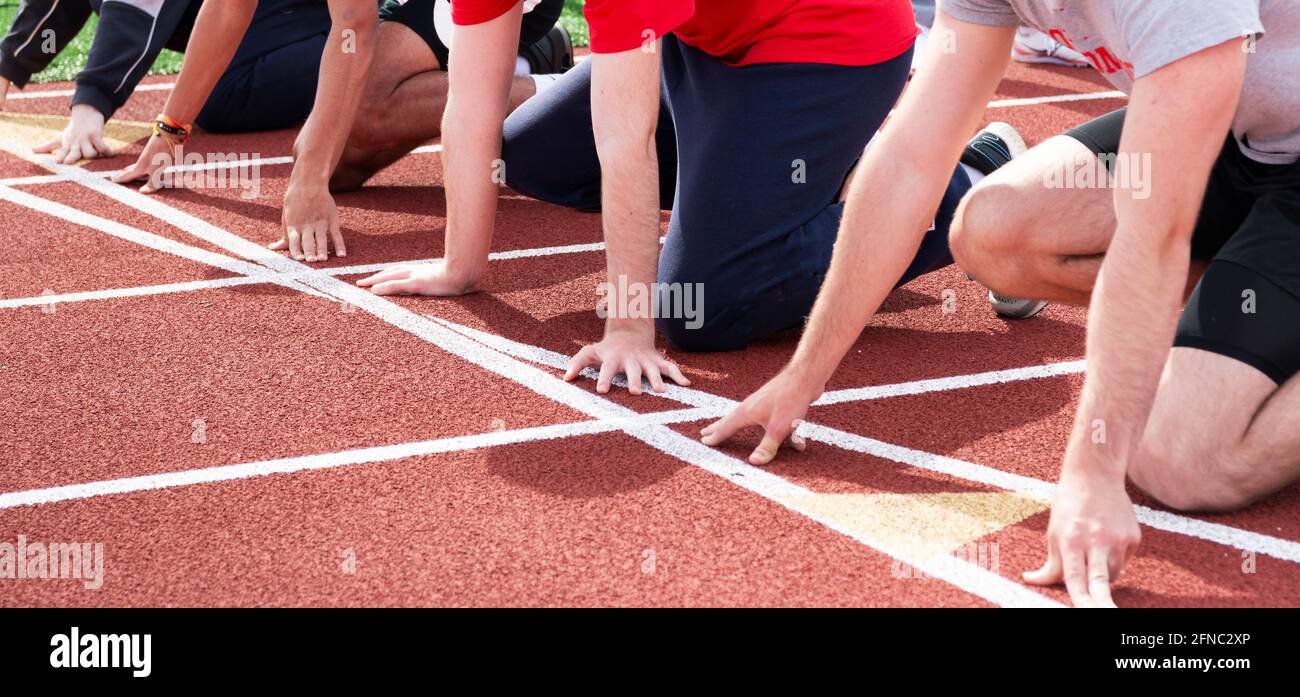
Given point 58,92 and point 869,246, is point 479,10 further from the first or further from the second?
point 58,92

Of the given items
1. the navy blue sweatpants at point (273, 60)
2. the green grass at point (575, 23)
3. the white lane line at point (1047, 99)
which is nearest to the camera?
the navy blue sweatpants at point (273, 60)

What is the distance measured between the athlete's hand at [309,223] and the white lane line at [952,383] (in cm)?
220

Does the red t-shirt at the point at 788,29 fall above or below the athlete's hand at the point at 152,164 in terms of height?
above

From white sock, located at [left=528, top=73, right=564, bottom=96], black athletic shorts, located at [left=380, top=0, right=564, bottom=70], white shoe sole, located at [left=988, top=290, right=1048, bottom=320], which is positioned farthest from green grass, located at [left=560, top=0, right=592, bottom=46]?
white shoe sole, located at [left=988, top=290, right=1048, bottom=320]

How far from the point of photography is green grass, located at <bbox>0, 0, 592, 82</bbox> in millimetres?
8453

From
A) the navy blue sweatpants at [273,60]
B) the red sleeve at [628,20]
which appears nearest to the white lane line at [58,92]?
the navy blue sweatpants at [273,60]

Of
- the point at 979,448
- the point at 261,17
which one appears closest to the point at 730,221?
the point at 979,448

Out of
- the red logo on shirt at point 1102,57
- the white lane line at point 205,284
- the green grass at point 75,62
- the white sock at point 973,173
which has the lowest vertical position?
the white lane line at point 205,284

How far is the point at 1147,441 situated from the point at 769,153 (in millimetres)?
1560

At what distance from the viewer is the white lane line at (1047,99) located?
315 inches

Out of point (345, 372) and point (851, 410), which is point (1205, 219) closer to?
point (851, 410)

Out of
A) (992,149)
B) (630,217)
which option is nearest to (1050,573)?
(630,217)

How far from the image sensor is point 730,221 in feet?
13.7

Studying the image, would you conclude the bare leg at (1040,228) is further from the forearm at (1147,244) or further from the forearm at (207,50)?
the forearm at (207,50)
